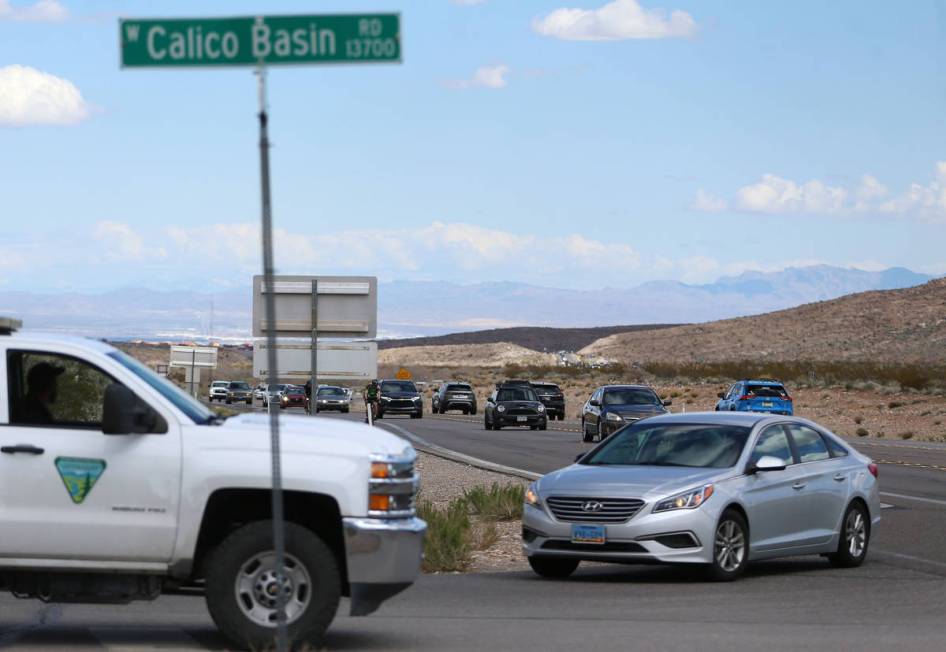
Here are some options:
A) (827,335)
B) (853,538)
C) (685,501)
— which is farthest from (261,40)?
(827,335)

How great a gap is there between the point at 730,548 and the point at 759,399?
3378 centimetres

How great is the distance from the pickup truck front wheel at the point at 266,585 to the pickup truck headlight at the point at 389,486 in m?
0.40

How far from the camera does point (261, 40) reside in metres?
8.52

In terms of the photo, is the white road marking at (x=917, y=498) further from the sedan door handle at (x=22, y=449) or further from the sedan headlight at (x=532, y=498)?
the sedan door handle at (x=22, y=449)

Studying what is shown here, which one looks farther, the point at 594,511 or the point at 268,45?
the point at 594,511

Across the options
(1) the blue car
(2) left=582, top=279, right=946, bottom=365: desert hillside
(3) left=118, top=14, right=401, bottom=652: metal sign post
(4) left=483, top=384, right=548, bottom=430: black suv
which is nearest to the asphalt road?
(3) left=118, top=14, right=401, bottom=652: metal sign post

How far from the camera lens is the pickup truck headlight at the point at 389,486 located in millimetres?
10047

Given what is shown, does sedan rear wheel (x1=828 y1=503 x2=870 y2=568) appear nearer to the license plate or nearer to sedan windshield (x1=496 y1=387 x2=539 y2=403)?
the license plate

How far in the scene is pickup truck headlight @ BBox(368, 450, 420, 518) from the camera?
10047 mm

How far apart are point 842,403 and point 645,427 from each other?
194ft

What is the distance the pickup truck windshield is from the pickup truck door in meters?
0.26

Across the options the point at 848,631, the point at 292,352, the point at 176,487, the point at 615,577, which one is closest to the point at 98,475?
the point at 176,487

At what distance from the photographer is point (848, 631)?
11953mm

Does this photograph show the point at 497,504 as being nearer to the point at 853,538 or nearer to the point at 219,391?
the point at 853,538
